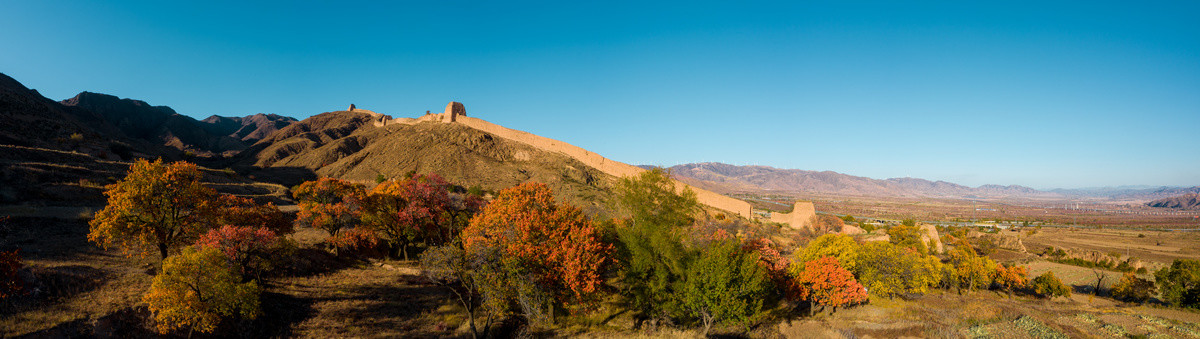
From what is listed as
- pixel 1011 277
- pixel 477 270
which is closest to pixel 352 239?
pixel 477 270

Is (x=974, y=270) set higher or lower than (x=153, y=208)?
lower

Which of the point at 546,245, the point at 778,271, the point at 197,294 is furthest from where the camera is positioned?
the point at 778,271

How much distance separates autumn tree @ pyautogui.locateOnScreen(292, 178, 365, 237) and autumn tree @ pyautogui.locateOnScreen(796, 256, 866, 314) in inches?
1169

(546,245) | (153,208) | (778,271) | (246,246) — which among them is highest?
(153,208)

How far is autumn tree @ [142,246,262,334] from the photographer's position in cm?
1348

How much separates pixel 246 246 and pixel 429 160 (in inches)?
2297

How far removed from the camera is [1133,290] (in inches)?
1492

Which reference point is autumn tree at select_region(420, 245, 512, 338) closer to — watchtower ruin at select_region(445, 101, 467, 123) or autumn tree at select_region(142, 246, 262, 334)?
autumn tree at select_region(142, 246, 262, 334)

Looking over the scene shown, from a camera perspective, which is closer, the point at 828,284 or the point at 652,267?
the point at 652,267

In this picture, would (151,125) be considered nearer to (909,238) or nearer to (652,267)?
(652,267)

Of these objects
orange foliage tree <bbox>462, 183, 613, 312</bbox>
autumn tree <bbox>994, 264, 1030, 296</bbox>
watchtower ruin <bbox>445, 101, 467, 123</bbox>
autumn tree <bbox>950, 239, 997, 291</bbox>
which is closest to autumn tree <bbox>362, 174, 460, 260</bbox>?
orange foliage tree <bbox>462, 183, 613, 312</bbox>

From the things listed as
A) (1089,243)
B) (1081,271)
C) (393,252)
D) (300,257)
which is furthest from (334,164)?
(1089,243)

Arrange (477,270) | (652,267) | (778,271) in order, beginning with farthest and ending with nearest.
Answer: (778,271)
(652,267)
(477,270)

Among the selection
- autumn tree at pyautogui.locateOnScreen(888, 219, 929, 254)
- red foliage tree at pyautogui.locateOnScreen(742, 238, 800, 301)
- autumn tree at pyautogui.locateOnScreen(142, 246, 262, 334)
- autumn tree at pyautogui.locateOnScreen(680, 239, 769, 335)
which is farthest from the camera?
autumn tree at pyautogui.locateOnScreen(888, 219, 929, 254)
